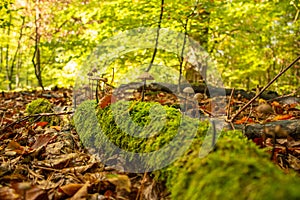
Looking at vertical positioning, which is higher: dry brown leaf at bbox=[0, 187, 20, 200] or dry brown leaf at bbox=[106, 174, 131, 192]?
dry brown leaf at bbox=[106, 174, 131, 192]

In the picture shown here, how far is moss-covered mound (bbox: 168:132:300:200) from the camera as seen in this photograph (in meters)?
0.82

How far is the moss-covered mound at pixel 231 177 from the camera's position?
0.82 meters

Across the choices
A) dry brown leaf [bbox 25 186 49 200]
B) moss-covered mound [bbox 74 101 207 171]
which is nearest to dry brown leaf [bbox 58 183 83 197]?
dry brown leaf [bbox 25 186 49 200]

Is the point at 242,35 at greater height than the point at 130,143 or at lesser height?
greater

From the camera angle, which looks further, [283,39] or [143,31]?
[283,39]

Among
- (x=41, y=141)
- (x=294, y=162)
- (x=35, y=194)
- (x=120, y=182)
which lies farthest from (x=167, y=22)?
(x=35, y=194)

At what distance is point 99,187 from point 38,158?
761 mm

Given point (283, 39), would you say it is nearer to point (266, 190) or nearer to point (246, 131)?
point (246, 131)

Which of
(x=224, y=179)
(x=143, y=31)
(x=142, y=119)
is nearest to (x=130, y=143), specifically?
(x=142, y=119)

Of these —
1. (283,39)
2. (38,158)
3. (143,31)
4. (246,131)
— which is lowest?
(38,158)

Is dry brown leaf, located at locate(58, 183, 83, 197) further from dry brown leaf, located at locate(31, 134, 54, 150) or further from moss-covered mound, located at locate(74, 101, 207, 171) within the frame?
dry brown leaf, located at locate(31, 134, 54, 150)

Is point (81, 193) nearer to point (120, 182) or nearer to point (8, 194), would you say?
point (120, 182)

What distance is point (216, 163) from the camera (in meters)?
1.05

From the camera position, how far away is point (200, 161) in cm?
113
